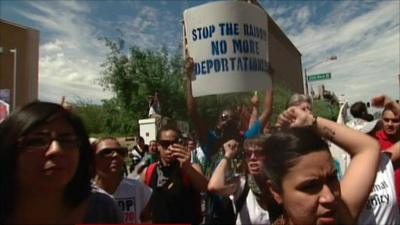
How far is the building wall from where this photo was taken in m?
64.5

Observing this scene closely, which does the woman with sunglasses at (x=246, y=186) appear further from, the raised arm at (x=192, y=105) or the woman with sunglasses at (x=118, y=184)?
the woman with sunglasses at (x=118, y=184)

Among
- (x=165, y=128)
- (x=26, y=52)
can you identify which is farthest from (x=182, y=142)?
(x=26, y=52)

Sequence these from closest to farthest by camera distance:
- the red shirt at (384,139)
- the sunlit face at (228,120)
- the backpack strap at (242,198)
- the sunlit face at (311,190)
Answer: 1. the sunlit face at (311,190)
2. the backpack strap at (242,198)
3. the sunlit face at (228,120)
4. the red shirt at (384,139)

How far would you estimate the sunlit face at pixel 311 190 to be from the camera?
1501mm

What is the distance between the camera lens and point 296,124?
1.82 m

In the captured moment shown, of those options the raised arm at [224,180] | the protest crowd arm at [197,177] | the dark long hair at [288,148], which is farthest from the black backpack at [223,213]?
the dark long hair at [288,148]

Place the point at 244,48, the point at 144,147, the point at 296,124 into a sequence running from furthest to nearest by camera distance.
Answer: the point at 144,147
the point at 244,48
the point at 296,124

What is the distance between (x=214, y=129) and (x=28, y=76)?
43954 mm

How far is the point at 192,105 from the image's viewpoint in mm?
3188

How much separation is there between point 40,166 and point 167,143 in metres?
2.14

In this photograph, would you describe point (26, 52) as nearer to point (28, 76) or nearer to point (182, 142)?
point (28, 76)

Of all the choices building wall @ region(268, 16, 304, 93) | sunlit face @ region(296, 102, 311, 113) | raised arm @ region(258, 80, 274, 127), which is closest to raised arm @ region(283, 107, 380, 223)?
sunlit face @ region(296, 102, 311, 113)

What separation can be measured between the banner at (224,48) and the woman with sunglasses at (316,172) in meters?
1.20

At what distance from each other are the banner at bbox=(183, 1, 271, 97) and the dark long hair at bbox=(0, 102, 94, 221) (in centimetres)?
133
